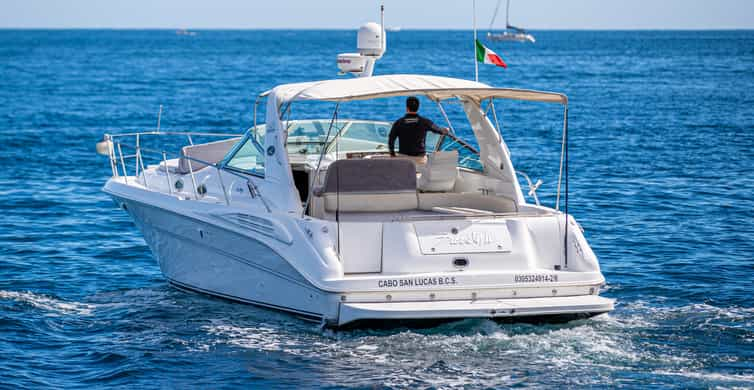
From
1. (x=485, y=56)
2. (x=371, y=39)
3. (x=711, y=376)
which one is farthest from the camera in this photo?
(x=371, y=39)

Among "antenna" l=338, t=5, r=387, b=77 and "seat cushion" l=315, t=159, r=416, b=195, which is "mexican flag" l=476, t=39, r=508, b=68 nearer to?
"antenna" l=338, t=5, r=387, b=77

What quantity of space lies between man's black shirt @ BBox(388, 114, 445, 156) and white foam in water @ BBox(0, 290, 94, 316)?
146 inches

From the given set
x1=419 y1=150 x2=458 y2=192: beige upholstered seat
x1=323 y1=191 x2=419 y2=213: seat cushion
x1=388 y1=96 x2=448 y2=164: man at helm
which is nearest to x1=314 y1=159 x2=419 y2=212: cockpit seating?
x1=323 y1=191 x2=419 y2=213: seat cushion

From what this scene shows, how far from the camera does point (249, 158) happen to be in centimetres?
1025

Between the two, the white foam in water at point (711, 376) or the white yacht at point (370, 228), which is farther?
the white yacht at point (370, 228)

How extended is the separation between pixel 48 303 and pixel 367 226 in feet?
13.5

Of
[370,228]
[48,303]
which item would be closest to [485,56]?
[370,228]

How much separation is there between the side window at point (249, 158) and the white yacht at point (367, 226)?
0.02 m

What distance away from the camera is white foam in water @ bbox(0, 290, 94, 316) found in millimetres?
10539

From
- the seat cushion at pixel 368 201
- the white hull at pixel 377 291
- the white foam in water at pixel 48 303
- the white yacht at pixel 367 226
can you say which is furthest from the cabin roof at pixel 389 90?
the white foam in water at pixel 48 303

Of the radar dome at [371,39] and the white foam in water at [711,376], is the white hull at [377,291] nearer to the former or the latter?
the white foam in water at [711,376]

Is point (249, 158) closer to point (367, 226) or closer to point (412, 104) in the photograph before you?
point (412, 104)

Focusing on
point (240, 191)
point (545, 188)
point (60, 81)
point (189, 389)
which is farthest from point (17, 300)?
point (60, 81)

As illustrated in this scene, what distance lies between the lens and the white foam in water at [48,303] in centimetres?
1054
